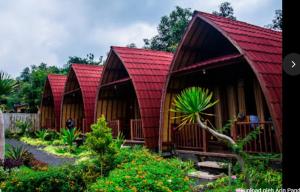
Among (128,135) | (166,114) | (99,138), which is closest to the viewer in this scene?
(99,138)

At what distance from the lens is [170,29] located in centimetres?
3581

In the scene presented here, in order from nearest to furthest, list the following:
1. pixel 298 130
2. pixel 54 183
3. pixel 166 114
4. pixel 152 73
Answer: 1. pixel 298 130
2. pixel 54 183
3. pixel 166 114
4. pixel 152 73

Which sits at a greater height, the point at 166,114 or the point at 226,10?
the point at 226,10

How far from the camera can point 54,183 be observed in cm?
823

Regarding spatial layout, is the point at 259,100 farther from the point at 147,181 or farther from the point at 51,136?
the point at 51,136

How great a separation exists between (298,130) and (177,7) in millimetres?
36231

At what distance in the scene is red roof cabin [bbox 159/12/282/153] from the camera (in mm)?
8758

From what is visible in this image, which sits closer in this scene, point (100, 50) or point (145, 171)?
point (145, 171)

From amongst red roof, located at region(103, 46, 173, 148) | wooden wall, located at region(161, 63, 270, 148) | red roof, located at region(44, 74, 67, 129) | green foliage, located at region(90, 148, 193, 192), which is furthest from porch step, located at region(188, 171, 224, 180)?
red roof, located at region(44, 74, 67, 129)

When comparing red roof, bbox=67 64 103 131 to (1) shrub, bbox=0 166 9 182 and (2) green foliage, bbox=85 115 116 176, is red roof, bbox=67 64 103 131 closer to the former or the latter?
(1) shrub, bbox=0 166 9 182

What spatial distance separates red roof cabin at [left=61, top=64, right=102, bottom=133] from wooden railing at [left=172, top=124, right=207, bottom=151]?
9289 millimetres

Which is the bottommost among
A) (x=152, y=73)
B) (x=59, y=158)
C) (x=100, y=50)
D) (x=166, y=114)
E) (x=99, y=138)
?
(x=59, y=158)

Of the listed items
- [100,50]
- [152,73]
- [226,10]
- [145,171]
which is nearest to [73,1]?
[145,171]

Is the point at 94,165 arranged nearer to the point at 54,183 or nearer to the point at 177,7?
the point at 54,183
